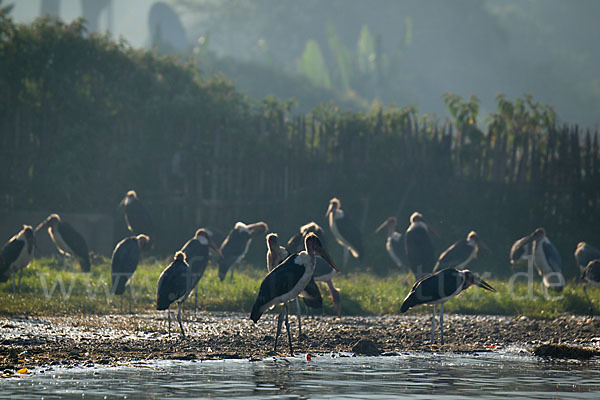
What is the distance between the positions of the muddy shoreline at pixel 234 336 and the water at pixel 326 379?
1.57ft

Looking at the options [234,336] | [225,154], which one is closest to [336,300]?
[234,336]

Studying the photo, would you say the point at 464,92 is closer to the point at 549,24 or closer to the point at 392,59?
the point at 392,59

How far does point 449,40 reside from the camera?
84938 mm

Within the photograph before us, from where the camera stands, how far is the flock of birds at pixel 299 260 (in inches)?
426

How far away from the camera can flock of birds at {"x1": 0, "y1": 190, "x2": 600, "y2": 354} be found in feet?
35.5

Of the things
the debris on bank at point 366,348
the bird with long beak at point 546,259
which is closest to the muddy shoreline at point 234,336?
the debris on bank at point 366,348

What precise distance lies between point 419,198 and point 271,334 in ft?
31.0

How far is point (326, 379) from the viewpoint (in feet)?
28.8

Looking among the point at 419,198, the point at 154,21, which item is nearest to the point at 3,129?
the point at 419,198

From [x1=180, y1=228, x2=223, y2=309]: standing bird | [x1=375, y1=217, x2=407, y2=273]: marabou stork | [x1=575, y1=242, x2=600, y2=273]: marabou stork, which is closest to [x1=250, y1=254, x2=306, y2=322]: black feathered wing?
[x1=180, y1=228, x2=223, y2=309]: standing bird

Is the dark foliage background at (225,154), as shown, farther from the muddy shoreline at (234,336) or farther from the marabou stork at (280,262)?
the marabou stork at (280,262)

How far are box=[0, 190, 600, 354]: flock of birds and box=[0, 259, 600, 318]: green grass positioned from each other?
1.22 feet

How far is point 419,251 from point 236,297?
11.2 ft

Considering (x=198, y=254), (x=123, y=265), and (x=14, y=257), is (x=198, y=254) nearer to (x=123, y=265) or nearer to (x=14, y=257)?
(x=123, y=265)
